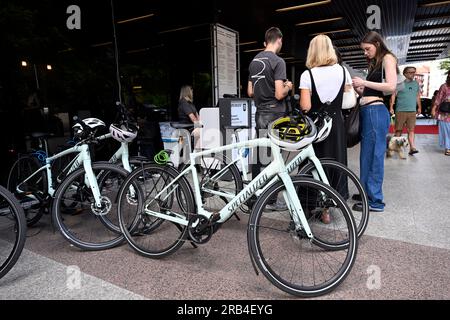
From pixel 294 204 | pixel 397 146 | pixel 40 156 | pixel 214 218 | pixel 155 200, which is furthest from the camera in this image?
pixel 397 146

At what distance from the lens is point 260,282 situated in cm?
215

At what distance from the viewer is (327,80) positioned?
275 cm

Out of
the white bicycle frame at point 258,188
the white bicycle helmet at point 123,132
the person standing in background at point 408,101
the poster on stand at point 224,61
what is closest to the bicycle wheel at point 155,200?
the white bicycle frame at point 258,188

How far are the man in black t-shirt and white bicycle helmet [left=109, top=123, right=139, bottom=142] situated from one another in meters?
1.26

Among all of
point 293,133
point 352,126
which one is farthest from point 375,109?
point 293,133

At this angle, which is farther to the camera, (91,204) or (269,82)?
(269,82)

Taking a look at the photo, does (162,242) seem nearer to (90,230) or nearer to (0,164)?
(90,230)

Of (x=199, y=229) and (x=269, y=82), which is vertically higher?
(x=269, y=82)

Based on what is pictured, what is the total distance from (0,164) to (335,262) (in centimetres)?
397

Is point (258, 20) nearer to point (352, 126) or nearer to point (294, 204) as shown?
point (352, 126)

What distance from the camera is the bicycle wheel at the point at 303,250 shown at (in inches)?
77.1

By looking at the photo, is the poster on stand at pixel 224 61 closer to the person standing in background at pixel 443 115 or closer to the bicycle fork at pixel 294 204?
the person standing in background at pixel 443 115

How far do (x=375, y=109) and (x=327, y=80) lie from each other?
730 millimetres

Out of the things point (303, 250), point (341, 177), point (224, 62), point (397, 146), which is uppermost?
point (224, 62)
